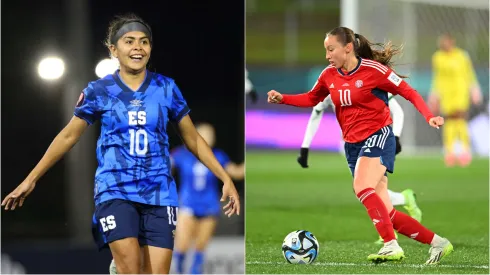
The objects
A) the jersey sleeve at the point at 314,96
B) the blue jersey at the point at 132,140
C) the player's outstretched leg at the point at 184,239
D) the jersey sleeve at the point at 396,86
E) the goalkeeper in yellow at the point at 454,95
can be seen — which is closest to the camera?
the blue jersey at the point at 132,140

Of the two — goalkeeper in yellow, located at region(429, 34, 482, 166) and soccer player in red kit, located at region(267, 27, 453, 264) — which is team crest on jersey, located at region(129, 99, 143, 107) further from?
goalkeeper in yellow, located at region(429, 34, 482, 166)

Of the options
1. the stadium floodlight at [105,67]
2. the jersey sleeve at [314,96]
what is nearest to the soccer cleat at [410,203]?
the jersey sleeve at [314,96]

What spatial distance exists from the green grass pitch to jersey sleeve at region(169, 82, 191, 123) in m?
1.34

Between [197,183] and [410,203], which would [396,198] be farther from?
[197,183]

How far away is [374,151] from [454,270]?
89 centimetres

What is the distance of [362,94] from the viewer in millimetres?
5406

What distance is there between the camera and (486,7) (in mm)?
16781

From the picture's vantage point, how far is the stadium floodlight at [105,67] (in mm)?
5781

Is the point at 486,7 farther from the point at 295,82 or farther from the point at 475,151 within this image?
the point at 295,82

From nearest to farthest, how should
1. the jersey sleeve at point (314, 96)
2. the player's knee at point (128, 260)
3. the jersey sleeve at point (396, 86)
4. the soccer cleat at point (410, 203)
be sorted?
the player's knee at point (128, 260) → the jersey sleeve at point (396, 86) → the jersey sleeve at point (314, 96) → the soccer cleat at point (410, 203)

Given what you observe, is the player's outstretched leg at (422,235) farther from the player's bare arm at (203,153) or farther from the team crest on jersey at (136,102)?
the team crest on jersey at (136,102)

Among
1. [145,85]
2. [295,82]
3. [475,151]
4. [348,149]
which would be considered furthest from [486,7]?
[145,85]

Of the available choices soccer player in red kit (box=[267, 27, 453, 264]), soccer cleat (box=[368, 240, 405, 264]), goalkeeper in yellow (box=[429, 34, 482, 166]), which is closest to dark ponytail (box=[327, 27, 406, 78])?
soccer player in red kit (box=[267, 27, 453, 264])

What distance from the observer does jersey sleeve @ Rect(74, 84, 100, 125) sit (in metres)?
4.66
